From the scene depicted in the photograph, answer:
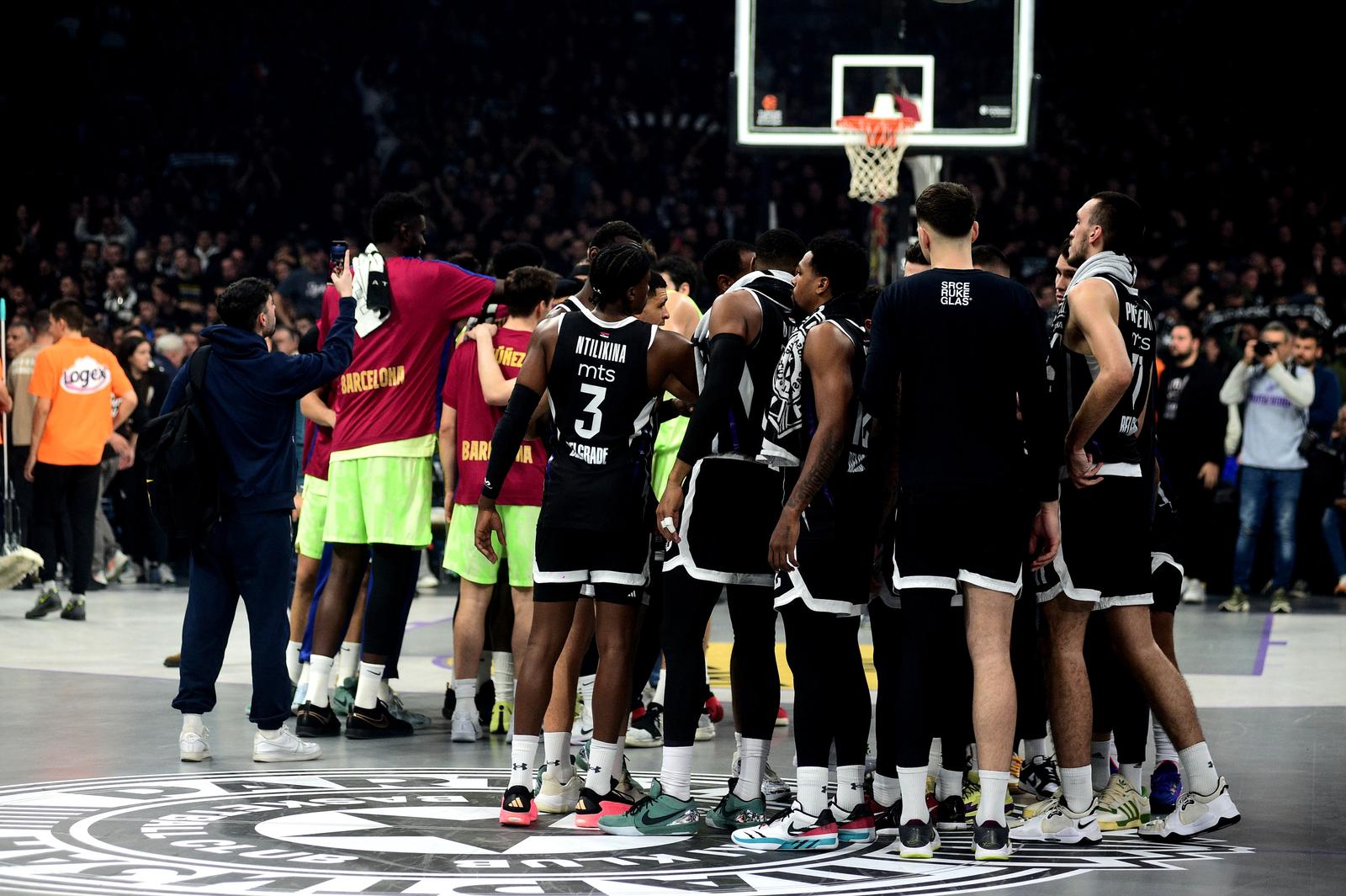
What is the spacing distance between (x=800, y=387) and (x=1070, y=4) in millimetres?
20500

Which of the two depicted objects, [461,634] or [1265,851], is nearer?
[1265,851]

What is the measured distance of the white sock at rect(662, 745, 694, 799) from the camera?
5.46 metres

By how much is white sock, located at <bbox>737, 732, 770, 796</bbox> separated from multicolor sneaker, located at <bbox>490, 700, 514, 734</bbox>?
6.31 ft

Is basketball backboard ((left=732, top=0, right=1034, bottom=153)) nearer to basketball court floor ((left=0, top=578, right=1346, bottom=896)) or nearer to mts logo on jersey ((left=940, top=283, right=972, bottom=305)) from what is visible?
basketball court floor ((left=0, top=578, right=1346, bottom=896))

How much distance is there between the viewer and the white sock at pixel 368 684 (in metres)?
7.17

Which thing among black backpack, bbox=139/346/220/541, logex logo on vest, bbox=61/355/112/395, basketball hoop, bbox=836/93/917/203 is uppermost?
basketball hoop, bbox=836/93/917/203

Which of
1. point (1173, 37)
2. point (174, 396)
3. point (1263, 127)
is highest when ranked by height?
point (1173, 37)

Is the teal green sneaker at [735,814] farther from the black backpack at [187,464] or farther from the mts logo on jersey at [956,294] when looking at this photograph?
the black backpack at [187,464]

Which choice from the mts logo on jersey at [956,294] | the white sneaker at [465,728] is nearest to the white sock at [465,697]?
the white sneaker at [465,728]

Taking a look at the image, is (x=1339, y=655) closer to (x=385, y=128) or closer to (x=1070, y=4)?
(x=1070, y=4)

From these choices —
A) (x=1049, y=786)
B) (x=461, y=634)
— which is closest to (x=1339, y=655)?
(x=1049, y=786)

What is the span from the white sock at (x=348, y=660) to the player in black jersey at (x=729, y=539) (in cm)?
255

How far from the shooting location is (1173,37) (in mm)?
23938

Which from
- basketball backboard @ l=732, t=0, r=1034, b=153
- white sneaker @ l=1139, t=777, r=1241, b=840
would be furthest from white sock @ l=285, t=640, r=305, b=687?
basketball backboard @ l=732, t=0, r=1034, b=153
